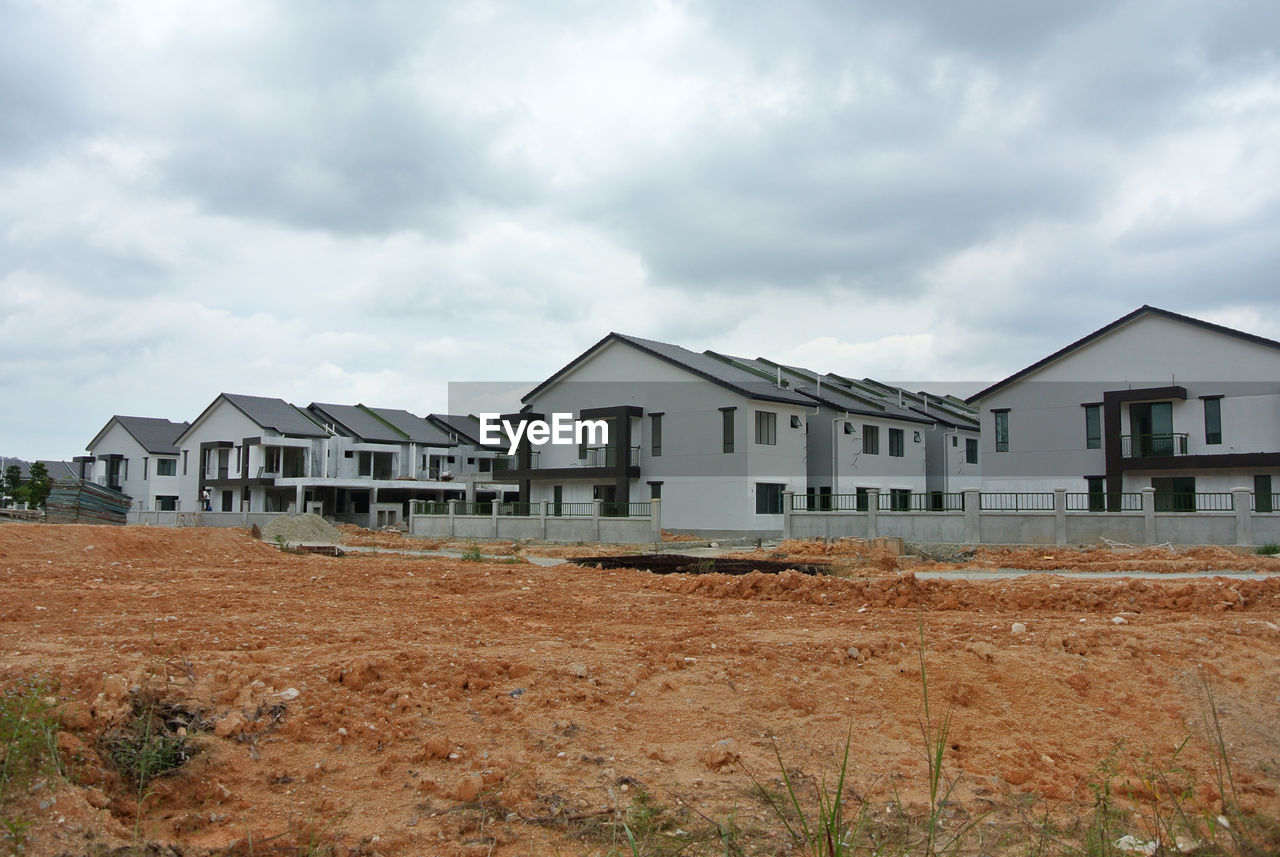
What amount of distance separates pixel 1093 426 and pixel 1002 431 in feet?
12.4

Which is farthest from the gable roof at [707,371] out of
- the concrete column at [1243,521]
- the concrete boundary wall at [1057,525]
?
the concrete column at [1243,521]

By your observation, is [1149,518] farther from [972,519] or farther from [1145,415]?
[1145,415]

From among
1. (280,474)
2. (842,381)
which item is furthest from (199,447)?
(842,381)

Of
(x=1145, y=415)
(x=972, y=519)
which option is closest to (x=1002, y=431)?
(x=1145, y=415)

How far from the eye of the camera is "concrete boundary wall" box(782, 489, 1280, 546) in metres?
23.7

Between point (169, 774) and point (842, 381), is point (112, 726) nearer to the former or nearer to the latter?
point (169, 774)

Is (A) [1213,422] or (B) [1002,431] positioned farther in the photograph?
(B) [1002,431]

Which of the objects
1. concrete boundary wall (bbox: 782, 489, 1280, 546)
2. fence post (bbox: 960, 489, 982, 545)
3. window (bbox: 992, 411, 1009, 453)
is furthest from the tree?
window (bbox: 992, 411, 1009, 453)

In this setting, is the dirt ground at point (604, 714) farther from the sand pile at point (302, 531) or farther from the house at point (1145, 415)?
the sand pile at point (302, 531)

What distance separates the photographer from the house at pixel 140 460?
6072 cm

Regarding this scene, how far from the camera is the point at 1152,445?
33531mm

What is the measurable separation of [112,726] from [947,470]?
44.9 meters

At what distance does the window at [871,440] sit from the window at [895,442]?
1295 millimetres

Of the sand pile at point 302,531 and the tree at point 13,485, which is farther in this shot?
the tree at point 13,485
